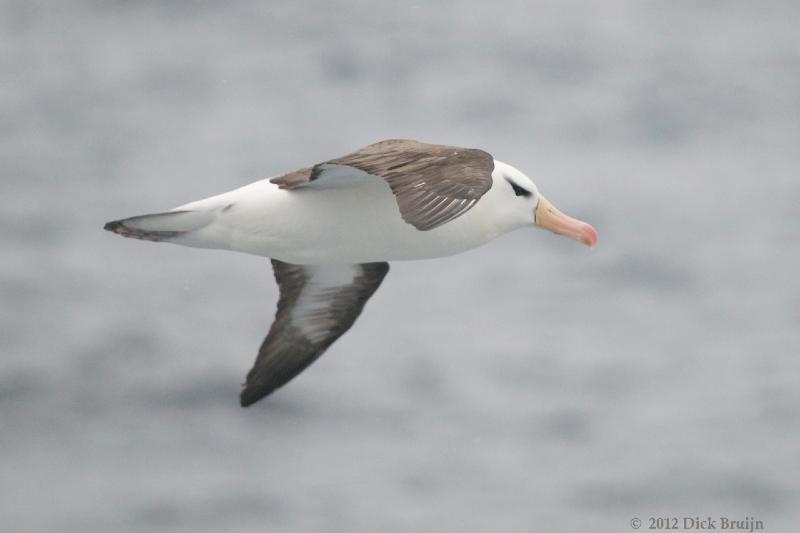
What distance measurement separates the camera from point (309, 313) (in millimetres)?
13266

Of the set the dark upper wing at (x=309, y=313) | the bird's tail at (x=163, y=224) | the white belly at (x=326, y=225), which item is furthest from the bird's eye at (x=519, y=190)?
the bird's tail at (x=163, y=224)

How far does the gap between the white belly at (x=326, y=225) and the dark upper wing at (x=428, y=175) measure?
1.65 ft

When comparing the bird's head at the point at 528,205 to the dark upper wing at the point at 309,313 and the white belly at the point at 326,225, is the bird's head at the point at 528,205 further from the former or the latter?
the dark upper wing at the point at 309,313

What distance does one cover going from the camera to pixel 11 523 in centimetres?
3225

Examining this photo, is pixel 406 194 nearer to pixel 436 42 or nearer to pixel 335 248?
pixel 335 248

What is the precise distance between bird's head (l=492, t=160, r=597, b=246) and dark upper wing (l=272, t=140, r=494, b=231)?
0.95 m

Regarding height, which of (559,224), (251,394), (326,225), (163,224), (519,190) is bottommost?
(251,394)

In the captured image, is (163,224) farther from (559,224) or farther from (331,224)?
(559,224)

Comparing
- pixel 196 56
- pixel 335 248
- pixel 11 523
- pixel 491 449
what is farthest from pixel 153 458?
pixel 335 248

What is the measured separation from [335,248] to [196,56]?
3037 cm

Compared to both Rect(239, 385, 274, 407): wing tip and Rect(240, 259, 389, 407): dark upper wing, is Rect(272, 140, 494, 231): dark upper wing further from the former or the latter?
Rect(239, 385, 274, 407): wing tip

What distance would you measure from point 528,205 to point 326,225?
4.86 ft

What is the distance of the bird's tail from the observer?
11.4 meters

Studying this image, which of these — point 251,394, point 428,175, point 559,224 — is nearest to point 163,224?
point 251,394
